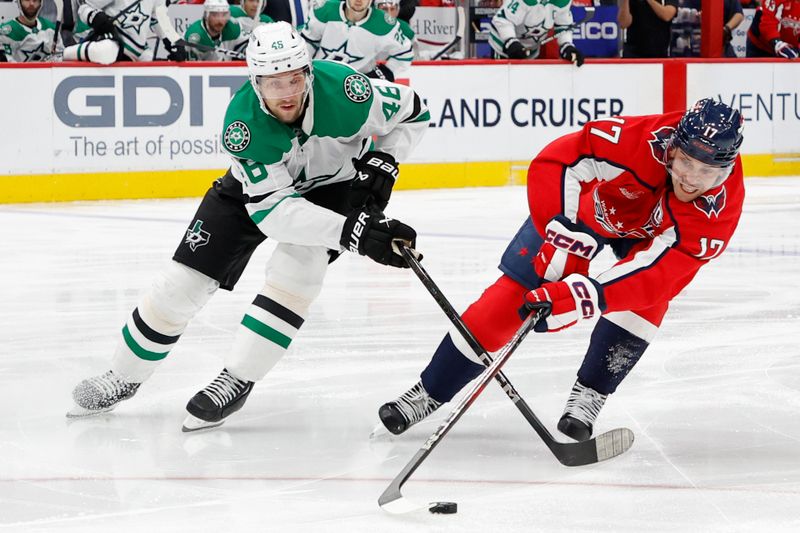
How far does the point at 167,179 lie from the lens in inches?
307

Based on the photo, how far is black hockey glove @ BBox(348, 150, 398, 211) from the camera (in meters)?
2.89

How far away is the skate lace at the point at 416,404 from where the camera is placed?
2838mm

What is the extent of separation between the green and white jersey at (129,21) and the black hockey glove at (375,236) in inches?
218

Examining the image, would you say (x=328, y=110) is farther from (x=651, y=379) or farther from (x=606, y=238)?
(x=651, y=379)

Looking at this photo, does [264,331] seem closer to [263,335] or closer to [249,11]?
[263,335]

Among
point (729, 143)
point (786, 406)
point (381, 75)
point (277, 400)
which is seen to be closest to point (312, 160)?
point (277, 400)

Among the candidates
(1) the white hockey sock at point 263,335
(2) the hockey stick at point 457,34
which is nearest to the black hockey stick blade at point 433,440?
(1) the white hockey sock at point 263,335

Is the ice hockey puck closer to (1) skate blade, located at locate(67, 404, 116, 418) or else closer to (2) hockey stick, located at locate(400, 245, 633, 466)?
(2) hockey stick, located at locate(400, 245, 633, 466)

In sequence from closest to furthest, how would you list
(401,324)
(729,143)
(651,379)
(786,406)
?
(729,143) → (786,406) → (651,379) → (401,324)

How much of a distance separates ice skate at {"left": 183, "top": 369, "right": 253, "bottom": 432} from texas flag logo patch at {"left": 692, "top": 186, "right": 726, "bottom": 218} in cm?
109

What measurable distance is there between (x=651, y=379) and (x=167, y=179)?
4.94 metres

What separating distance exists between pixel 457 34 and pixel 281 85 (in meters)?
6.54

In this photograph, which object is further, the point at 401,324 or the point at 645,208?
the point at 401,324

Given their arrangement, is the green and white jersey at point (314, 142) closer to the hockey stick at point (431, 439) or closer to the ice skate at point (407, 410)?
the hockey stick at point (431, 439)
